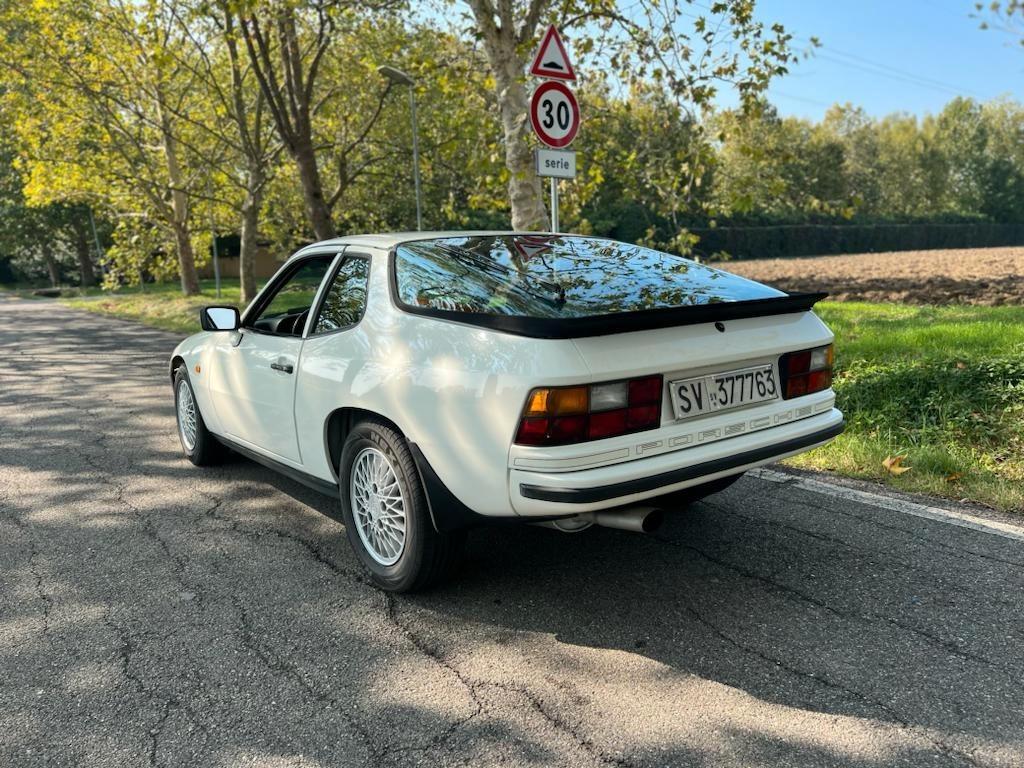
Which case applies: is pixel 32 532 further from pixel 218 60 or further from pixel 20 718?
pixel 218 60

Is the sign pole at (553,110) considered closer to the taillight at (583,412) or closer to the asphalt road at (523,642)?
the asphalt road at (523,642)

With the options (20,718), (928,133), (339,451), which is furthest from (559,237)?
(928,133)

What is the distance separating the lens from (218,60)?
20438mm

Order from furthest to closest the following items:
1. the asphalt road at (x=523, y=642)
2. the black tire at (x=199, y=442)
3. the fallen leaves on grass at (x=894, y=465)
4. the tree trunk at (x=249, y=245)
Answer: the tree trunk at (x=249, y=245), the black tire at (x=199, y=442), the fallen leaves on grass at (x=894, y=465), the asphalt road at (x=523, y=642)

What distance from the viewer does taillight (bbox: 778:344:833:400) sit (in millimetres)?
3246

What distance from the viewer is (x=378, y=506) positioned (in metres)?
3.29

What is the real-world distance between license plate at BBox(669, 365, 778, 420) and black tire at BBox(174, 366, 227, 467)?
331 cm

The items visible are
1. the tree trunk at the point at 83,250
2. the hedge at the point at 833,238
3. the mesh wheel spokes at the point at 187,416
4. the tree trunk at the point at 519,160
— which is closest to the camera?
the mesh wheel spokes at the point at 187,416

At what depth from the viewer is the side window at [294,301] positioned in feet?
13.0

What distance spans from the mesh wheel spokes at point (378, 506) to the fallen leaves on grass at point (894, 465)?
10.0 feet

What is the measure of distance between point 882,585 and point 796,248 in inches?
2087

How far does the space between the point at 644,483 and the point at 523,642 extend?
766 millimetres

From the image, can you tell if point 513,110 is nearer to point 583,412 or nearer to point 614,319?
point 614,319

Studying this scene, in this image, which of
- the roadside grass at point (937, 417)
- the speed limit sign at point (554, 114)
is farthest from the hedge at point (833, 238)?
the speed limit sign at point (554, 114)
